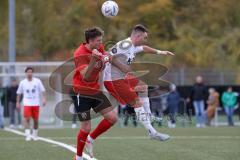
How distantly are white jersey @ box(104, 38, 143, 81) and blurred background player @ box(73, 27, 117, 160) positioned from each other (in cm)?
97

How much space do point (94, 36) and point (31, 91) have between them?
8464 millimetres

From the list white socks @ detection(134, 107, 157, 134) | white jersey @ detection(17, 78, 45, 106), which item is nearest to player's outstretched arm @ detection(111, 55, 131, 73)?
white socks @ detection(134, 107, 157, 134)

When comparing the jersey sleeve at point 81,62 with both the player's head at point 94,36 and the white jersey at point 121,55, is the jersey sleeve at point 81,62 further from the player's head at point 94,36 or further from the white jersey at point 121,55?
the white jersey at point 121,55

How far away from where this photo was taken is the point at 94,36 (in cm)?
1146

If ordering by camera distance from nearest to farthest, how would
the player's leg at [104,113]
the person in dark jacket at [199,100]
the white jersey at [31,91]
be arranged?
1. the player's leg at [104,113]
2. the white jersey at [31,91]
3. the person in dark jacket at [199,100]

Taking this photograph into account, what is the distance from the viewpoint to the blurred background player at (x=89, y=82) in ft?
37.4

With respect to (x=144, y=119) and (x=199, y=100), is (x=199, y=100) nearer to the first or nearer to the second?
(x=199, y=100)

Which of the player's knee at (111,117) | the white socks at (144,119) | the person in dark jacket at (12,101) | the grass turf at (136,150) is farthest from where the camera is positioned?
the person in dark jacket at (12,101)

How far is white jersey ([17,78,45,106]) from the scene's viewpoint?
19516 millimetres

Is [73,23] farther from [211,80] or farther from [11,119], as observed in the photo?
[11,119]

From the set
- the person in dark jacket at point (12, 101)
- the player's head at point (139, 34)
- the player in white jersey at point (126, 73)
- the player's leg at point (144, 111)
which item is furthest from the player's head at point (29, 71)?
the person in dark jacket at point (12, 101)

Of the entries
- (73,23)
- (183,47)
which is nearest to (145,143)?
(183,47)

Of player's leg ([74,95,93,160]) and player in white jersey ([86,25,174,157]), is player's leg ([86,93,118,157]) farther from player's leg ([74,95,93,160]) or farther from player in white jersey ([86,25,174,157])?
player in white jersey ([86,25,174,157])

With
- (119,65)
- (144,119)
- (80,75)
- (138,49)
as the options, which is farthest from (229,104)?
(80,75)
